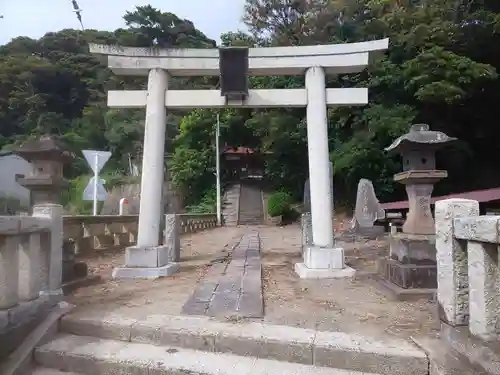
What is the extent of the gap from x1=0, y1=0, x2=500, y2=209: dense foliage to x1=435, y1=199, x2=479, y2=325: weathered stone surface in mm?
15514

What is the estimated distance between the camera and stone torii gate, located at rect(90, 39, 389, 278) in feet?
24.8

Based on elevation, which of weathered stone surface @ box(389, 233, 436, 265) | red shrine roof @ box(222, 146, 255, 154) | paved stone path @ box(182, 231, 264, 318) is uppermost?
red shrine roof @ box(222, 146, 255, 154)

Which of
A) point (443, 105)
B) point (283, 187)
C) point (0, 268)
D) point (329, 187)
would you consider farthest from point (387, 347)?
point (283, 187)

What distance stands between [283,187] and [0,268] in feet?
85.9

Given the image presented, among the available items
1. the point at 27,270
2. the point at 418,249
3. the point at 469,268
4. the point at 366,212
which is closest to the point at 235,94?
the point at 418,249

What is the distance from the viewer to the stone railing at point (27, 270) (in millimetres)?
3426

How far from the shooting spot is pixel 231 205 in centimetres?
2988

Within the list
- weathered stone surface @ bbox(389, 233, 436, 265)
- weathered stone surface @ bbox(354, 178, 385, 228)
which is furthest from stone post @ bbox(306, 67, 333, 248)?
weathered stone surface @ bbox(354, 178, 385, 228)

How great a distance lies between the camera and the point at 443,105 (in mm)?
19891

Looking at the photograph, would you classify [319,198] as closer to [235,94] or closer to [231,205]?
[235,94]

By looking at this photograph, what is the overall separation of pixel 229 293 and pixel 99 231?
6.32 m

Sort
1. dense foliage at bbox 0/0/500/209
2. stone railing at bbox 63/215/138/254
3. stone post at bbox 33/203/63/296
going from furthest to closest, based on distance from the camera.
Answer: dense foliage at bbox 0/0/500/209
stone railing at bbox 63/215/138/254
stone post at bbox 33/203/63/296

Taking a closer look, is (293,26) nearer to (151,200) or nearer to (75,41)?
(151,200)

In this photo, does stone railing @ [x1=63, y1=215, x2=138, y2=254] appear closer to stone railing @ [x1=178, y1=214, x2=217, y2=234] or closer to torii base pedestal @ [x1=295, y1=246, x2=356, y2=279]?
torii base pedestal @ [x1=295, y1=246, x2=356, y2=279]
